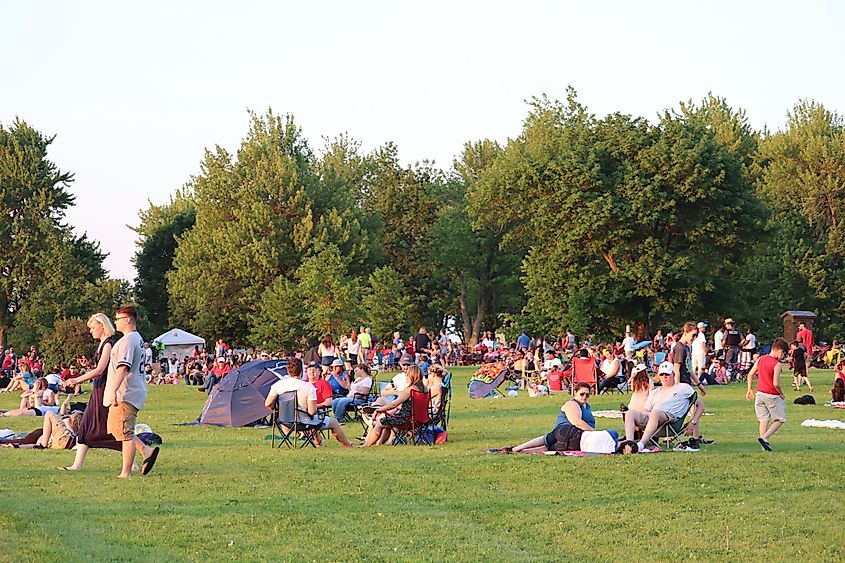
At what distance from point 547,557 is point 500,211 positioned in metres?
48.3

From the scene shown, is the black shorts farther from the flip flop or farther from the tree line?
the tree line

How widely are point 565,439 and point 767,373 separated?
271 cm

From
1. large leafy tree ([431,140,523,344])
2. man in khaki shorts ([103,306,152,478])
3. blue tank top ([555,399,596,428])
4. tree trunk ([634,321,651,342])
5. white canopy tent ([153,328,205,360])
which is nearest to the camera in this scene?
man in khaki shorts ([103,306,152,478])

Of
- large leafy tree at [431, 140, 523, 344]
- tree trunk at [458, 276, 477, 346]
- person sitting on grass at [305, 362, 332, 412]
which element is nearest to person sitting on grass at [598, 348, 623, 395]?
person sitting on grass at [305, 362, 332, 412]

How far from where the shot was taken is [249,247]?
2249 inches

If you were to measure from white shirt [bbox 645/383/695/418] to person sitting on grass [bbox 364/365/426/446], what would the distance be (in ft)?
9.51

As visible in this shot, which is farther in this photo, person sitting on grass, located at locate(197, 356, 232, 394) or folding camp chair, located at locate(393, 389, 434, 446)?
person sitting on grass, located at locate(197, 356, 232, 394)

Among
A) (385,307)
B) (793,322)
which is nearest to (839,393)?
(793,322)

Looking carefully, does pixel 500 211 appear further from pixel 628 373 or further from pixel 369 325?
pixel 628 373

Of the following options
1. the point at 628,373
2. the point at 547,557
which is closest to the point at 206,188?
the point at 628,373

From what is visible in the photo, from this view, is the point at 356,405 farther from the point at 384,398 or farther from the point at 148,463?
the point at 148,463

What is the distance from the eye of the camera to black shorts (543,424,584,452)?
1356 cm

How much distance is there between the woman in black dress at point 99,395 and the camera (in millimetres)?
11383

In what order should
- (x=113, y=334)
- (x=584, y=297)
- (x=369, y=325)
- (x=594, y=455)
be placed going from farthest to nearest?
1. (x=369, y=325)
2. (x=584, y=297)
3. (x=594, y=455)
4. (x=113, y=334)
